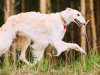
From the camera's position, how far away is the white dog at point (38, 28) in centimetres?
603

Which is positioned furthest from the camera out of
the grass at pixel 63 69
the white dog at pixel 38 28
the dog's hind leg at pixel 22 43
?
the dog's hind leg at pixel 22 43

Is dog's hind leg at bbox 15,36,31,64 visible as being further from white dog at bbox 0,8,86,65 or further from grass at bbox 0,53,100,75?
grass at bbox 0,53,100,75

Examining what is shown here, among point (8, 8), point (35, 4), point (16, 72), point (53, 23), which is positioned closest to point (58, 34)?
point (53, 23)

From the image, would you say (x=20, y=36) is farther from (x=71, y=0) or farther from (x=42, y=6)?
(x=71, y=0)

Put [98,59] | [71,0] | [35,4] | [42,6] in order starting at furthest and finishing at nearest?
1. [35,4]
2. [71,0]
3. [42,6]
4. [98,59]

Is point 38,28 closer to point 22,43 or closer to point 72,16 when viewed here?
point 22,43

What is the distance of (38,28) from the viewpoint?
616cm

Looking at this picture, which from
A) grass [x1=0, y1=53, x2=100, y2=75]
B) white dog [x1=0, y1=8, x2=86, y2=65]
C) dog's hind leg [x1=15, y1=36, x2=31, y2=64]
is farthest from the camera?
dog's hind leg [x1=15, y1=36, x2=31, y2=64]

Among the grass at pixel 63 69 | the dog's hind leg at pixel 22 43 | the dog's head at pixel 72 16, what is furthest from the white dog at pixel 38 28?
the grass at pixel 63 69

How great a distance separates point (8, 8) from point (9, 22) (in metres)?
2.04

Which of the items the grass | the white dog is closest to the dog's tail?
the white dog

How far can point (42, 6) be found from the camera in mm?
7395

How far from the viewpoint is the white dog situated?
237 inches

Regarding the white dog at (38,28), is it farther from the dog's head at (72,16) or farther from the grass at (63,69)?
the grass at (63,69)
